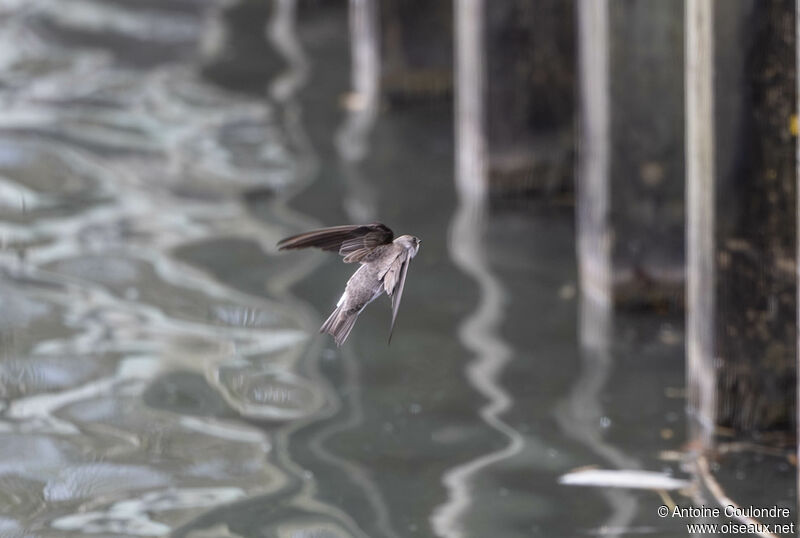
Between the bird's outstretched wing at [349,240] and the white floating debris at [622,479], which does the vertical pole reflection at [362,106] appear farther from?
the bird's outstretched wing at [349,240]

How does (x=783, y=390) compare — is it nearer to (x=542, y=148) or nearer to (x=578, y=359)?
(x=578, y=359)

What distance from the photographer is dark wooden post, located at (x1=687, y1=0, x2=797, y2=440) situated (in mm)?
4441

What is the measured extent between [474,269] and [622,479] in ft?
6.83

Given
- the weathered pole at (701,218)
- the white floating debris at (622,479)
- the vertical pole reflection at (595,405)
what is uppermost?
the weathered pole at (701,218)

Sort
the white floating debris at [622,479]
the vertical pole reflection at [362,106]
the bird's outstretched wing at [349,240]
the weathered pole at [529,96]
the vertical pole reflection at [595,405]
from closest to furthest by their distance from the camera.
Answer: the bird's outstretched wing at [349,240]
the vertical pole reflection at [595,405]
the white floating debris at [622,479]
the weathered pole at [529,96]
the vertical pole reflection at [362,106]

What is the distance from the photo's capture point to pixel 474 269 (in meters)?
6.30

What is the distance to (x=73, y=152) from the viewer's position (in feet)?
25.7

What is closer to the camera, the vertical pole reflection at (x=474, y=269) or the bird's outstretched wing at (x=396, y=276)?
the bird's outstretched wing at (x=396, y=276)

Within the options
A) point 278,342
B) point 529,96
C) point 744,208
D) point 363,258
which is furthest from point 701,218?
point 529,96

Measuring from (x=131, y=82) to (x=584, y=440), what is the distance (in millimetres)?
5524

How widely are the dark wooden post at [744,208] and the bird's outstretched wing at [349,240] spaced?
198cm

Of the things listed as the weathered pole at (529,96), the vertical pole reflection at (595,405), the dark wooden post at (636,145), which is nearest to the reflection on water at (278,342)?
the vertical pole reflection at (595,405)

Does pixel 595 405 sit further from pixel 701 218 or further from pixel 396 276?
pixel 396 276

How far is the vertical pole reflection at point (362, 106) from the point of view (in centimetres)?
752
